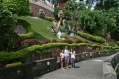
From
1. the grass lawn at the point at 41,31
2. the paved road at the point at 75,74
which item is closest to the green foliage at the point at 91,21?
the grass lawn at the point at 41,31

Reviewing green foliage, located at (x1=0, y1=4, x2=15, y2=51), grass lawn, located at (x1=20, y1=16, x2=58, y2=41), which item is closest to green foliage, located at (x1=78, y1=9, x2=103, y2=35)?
grass lawn, located at (x1=20, y1=16, x2=58, y2=41)

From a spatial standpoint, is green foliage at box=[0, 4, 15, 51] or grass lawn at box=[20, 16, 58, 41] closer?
green foliage at box=[0, 4, 15, 51]

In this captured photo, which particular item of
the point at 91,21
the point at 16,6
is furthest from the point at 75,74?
the point at 91,21

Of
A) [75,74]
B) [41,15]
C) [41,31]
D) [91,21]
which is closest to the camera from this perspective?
[75,74]

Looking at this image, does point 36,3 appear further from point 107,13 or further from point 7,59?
point 7,59

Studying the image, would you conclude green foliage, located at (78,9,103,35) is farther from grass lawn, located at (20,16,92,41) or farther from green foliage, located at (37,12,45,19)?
grass lawn, located at (20,16,92,41)

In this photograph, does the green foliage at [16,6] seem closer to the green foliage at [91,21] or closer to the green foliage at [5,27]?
the green foliage at [5,27]

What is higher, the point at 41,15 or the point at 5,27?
the point at 41,15

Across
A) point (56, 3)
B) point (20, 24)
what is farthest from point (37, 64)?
point (56, 3)

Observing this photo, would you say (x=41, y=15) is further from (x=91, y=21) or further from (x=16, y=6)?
(x=16, y=6)

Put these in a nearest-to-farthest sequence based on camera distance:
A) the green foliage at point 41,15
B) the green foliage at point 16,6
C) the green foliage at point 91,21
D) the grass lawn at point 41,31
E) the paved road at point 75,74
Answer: the paved road at point 75,74 < the green foliage at point 16,6 < the grass lawn at point 41,31 < the green foliage at point 41,15 < the green foliage at point 91,21

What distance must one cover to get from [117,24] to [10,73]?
48.8m

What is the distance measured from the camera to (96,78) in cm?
1182

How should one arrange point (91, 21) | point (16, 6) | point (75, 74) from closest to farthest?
point (75, 74) → point (16, 6) → point (91, 21)
